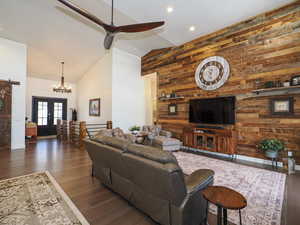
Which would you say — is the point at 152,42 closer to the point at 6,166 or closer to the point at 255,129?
the point at 255,129

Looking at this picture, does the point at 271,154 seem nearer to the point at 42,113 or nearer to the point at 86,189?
the point at 86,189

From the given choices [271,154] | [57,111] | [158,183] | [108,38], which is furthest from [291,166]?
[57,111]

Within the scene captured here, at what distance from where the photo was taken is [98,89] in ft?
24.3

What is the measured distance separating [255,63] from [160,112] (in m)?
3.99

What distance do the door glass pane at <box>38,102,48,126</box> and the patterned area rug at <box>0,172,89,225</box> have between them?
256 inches

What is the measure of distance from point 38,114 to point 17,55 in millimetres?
3877

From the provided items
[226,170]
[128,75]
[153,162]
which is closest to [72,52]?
[128,75]

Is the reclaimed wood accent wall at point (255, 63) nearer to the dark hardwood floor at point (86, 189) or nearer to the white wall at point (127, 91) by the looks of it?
the dark hardwood floor at point (86, 189)

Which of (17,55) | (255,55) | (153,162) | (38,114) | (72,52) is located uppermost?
(72,52)

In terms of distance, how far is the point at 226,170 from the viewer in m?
3.50

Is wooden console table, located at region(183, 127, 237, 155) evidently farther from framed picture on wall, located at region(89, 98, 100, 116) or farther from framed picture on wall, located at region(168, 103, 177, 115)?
framed picture on wall, located at region(89, 98, 100, 116)

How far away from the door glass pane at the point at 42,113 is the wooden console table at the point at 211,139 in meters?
8.03

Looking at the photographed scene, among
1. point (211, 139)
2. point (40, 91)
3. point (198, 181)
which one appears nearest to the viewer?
point (198, 181)

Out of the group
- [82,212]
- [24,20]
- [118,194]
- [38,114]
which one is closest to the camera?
[82,212]
